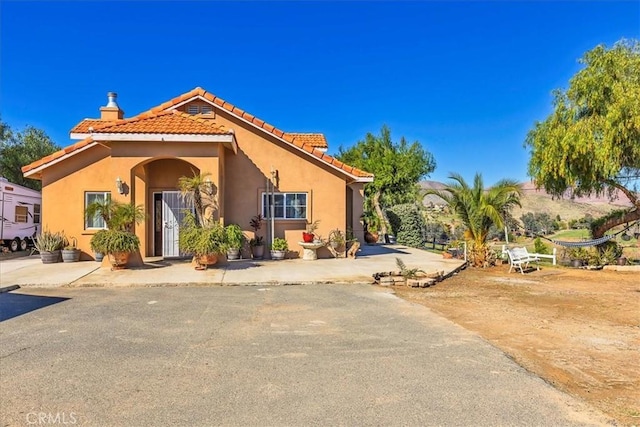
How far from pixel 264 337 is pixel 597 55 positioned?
1489 centimetres

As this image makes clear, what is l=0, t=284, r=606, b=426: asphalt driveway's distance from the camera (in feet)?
11.1

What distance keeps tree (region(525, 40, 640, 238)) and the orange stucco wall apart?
25.0 feet

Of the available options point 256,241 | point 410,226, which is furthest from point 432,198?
point 256,241

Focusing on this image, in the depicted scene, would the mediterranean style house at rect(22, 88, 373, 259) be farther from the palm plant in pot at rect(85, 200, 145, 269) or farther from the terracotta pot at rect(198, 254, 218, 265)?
the terracotta pot at rect(198, 254, 218, 265)

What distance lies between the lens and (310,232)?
15359 millimetres

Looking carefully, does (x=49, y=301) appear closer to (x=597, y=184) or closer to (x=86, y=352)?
(x=86, y=352)

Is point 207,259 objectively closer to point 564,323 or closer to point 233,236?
point 233,236

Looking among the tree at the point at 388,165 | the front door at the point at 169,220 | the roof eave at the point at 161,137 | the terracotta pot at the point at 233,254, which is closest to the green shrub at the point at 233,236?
the terracotta pot at the point at 233,254

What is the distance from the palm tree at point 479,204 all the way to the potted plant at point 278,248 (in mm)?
5983

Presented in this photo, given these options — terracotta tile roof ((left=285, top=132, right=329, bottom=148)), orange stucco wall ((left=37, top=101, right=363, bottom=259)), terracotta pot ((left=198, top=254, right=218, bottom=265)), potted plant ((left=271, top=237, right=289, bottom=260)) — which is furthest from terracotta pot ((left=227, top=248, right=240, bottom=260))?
terracotta tile roof ((left=285, top=132, right=329, bottom=148))

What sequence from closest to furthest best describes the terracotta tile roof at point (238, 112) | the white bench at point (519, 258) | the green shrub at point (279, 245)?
1. the white bench at point (519, 258)
2. the green shrub at point (279, 245)
3. the terracotta tile roof at point (238, 112)

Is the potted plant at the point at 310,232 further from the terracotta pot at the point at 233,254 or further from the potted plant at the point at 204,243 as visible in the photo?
the potted plant at the point at 204,243

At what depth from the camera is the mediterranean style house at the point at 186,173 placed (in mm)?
12656

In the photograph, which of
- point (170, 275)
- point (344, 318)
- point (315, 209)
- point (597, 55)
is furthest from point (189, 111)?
point (597, 55)
